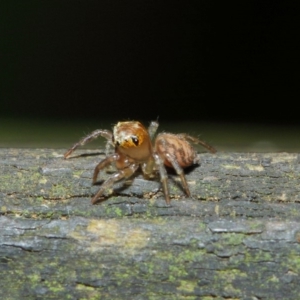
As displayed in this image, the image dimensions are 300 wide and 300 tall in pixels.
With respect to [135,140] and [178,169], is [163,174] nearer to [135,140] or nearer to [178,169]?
[178,169]

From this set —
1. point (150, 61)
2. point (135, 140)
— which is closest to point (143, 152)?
point (135, 140)

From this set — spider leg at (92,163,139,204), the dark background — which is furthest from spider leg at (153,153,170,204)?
the dark background

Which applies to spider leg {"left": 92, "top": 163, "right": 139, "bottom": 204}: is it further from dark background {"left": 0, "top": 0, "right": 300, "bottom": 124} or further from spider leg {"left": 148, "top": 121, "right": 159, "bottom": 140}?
dark background {"left": 0, "top": 0, "right": 300, "bottom": 124}

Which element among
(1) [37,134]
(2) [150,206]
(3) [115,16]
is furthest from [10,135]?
(2) [150,206]

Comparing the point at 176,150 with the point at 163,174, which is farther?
the point at 176,150

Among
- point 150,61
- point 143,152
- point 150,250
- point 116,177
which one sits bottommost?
point 150,250

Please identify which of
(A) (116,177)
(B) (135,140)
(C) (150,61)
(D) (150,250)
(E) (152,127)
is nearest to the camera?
(D) (150,250)

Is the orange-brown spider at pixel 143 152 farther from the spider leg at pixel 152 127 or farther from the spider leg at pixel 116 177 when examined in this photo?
the spider leg at pixel 152 127
